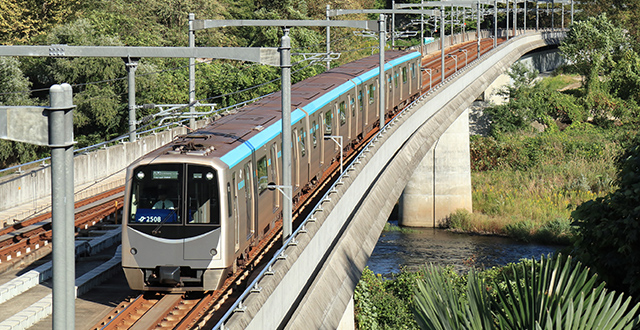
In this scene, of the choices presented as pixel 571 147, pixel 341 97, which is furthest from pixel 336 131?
pixel 571 147

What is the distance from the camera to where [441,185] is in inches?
1940

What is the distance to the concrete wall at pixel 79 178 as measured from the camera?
22.2 metres

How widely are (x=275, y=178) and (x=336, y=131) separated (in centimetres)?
680

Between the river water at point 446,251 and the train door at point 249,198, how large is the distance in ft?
68.0

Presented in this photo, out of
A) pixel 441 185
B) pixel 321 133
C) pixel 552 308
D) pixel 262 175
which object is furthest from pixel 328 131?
pixel 441 185

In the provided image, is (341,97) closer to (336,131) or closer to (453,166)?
(336,131)

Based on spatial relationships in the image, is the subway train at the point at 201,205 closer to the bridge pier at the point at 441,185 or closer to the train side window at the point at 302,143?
the train side window at the point at 302,143

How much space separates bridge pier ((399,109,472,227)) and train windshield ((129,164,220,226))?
117 ft

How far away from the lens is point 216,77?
174ft

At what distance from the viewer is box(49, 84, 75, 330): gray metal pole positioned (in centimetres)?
616

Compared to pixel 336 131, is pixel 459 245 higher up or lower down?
lower down

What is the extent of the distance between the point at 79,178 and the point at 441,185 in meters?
28.4

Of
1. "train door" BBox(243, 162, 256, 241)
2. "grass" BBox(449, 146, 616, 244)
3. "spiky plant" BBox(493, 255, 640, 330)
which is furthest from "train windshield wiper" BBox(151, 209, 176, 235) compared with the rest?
"grass" BBox(449, 146, 616, 244)

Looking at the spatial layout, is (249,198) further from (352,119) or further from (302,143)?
(352,119)
